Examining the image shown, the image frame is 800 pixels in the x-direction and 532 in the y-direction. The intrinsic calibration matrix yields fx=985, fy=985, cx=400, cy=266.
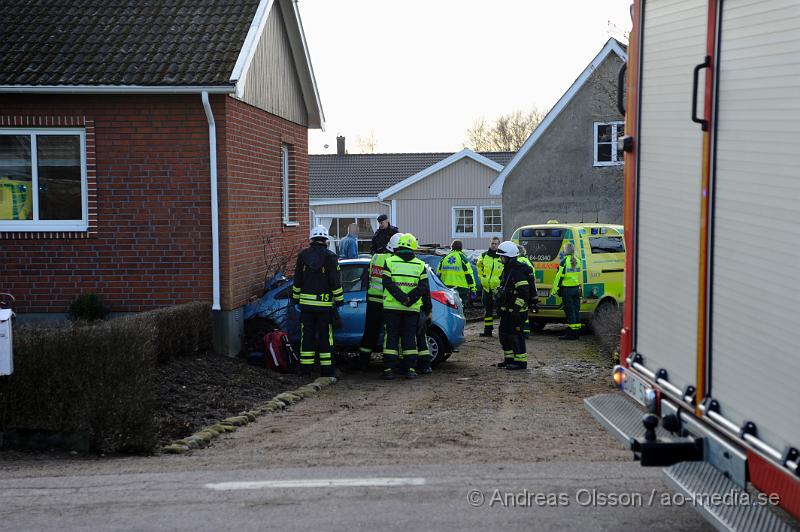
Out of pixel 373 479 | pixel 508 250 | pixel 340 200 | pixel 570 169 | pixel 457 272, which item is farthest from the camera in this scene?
pixel 340 200

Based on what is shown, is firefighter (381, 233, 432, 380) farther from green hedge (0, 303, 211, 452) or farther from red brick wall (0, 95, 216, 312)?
green hedge (0, 303, 211, 452)

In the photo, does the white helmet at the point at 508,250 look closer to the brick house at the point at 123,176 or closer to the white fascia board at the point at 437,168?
the brick house at the point at 123,176

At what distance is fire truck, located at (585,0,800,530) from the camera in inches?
172

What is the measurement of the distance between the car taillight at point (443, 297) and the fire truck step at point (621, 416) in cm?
709

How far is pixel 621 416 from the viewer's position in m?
6.26

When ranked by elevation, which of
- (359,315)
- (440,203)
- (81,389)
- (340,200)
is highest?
(340,200)

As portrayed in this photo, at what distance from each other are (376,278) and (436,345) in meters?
1.44

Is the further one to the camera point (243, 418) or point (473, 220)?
point (473, 220)

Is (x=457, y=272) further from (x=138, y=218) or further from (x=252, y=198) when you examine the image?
(x=138, y=218)

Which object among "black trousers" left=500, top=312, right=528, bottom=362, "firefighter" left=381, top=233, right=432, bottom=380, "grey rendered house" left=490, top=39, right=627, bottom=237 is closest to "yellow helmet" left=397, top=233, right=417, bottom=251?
"firefighter" left=381, top=233, right=432, bottom=380

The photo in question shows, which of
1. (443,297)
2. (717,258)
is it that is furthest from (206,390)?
(717,258)

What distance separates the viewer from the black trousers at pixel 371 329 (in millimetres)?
13539

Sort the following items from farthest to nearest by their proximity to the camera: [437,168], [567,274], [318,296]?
[437,168] → [567,274] → [318,296]

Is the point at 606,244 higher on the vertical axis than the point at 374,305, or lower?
higher
